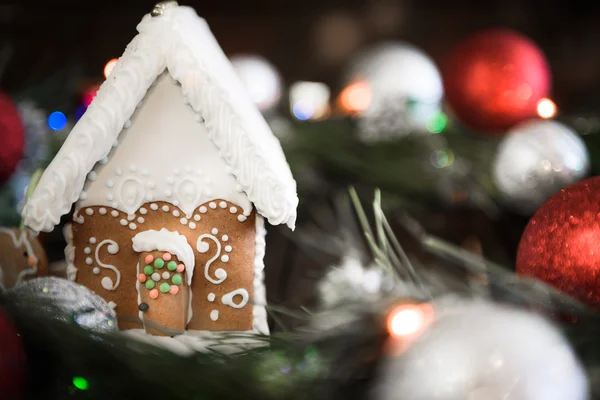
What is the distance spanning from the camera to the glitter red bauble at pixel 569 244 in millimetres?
466

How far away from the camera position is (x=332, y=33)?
1.79m

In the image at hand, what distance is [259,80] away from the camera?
1246 mm

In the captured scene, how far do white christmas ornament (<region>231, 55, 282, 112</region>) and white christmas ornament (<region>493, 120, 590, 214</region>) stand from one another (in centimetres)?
52

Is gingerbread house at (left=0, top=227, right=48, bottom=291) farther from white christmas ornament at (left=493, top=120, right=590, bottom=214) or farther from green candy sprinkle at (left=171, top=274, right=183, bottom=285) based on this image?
white christmas ornament at (left=493, top=120, right=590, bottom=214)

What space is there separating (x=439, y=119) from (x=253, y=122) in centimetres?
71

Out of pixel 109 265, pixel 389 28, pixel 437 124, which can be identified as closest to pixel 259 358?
pixel 109 265

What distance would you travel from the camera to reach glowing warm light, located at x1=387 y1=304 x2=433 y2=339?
14.7 inches

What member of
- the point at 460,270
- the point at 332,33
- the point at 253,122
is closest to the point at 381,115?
the point at 460,270

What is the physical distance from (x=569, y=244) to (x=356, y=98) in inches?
30.2

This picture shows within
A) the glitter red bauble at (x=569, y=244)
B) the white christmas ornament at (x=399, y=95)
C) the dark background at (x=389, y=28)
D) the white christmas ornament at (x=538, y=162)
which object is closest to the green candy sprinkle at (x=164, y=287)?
the glitter red bauble at (x=569, y=244)

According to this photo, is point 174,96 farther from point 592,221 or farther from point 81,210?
point 592,221

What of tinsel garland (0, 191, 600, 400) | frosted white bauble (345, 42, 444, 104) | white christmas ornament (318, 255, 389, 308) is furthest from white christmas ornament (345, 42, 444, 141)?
tinsel garland (0, 191, 600, 400)

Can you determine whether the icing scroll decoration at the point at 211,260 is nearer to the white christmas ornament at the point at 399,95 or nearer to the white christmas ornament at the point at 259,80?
the white christmas ornament at the point at 399,95

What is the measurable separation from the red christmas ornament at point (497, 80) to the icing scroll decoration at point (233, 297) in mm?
646
